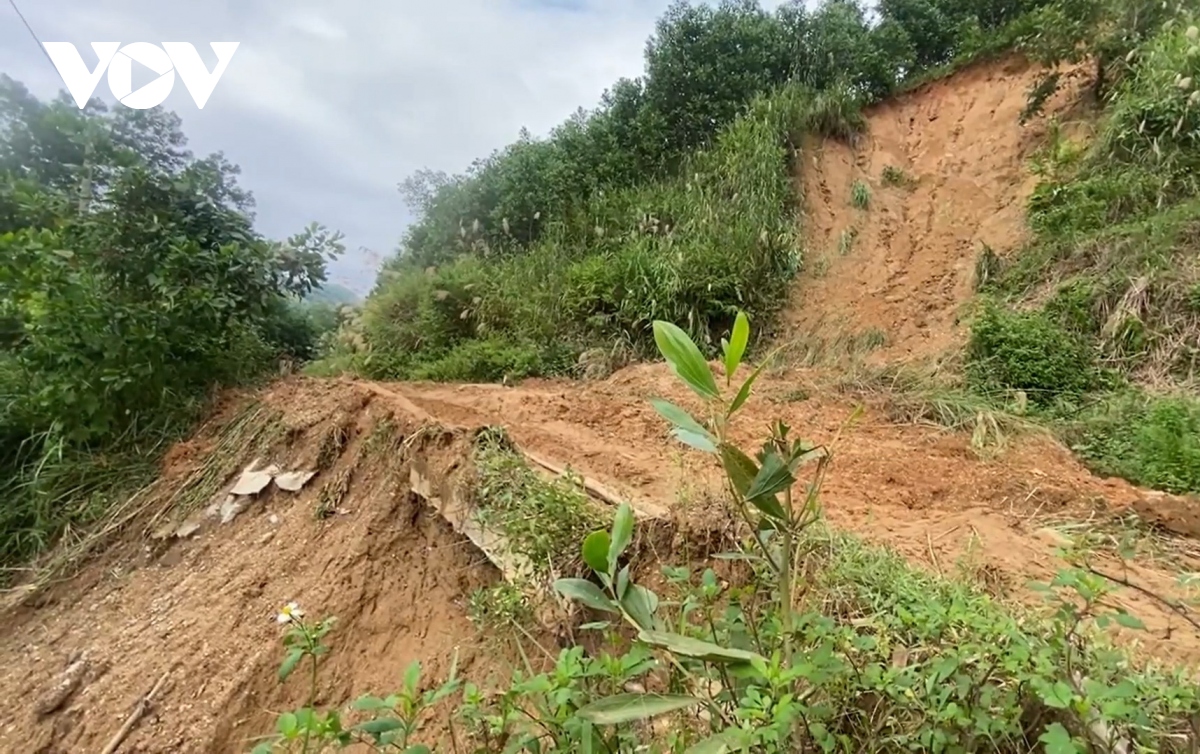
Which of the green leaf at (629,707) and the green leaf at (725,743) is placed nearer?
the green leaf at (725,743)

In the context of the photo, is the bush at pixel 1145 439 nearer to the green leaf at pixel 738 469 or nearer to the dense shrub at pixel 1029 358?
the dense shrub at pixel 1029 358

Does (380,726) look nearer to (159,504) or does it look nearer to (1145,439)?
(159,504)

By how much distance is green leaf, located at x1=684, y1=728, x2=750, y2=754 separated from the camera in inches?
38.2

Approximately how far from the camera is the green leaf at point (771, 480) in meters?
1.14

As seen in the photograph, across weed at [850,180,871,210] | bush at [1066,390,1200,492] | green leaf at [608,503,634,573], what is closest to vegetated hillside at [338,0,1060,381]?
weed at [850,180,871,210]

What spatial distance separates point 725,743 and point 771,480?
0.40 m

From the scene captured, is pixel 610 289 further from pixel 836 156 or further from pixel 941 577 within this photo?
pixel 941 577

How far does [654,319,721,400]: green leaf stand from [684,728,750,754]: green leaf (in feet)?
1.61

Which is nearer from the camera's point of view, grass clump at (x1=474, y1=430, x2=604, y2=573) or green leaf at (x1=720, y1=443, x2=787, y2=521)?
green leaf at (x1=720, y1=443, x2=787, y2=521)

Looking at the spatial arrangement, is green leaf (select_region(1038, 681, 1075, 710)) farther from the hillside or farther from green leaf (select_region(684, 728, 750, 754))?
green leaf (select_region(684, 728, 750, 754))

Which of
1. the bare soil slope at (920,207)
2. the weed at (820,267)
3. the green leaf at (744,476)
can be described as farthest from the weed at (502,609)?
the weed at (820,267)

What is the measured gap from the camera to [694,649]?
108cm

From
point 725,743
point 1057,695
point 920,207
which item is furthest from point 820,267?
point 725,743

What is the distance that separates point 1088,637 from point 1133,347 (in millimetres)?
3467
